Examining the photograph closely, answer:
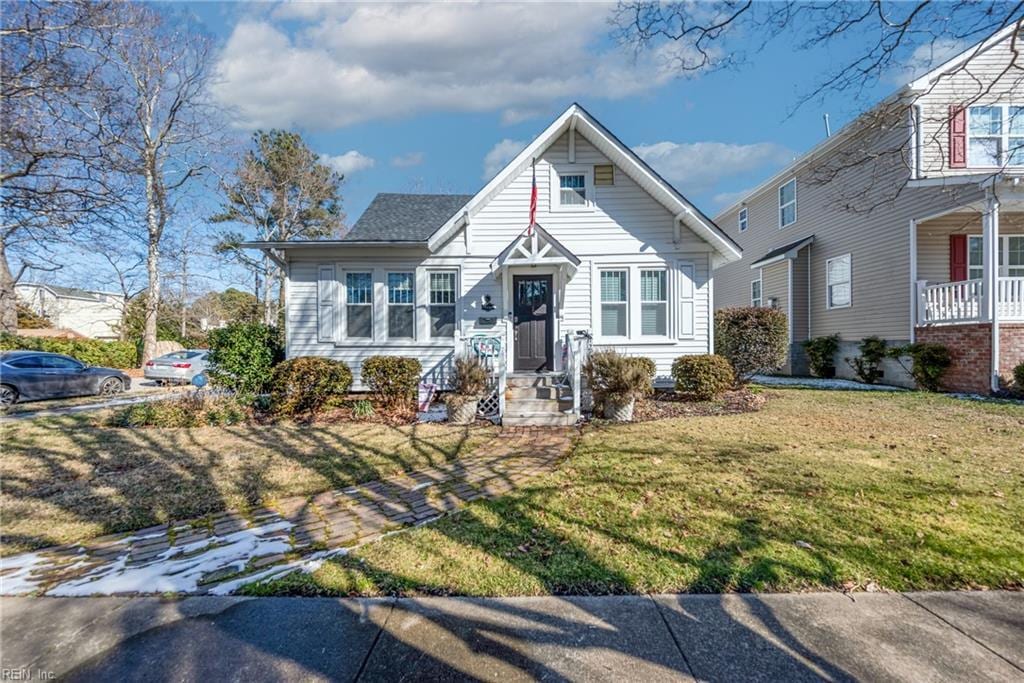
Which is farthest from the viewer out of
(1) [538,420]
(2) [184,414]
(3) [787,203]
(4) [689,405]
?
(3) [787,203]

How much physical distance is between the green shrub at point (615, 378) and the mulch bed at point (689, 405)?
56cm

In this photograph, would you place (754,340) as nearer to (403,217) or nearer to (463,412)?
(463,412)

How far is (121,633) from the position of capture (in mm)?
2568

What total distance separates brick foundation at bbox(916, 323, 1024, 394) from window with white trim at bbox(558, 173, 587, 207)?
964 centimetres

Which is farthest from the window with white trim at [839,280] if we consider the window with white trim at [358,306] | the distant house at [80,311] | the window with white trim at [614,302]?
the distant house at [80,311]

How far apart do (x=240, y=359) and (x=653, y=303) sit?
30.0 feet

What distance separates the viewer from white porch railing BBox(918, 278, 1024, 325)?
33.9 feet

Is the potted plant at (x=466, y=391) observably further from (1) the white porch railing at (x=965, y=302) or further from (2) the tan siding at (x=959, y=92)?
(2) the tan siding at (x=959, y=92)

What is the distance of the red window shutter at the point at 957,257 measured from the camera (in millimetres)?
12461

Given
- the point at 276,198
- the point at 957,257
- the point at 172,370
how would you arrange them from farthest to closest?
the point at 276,198 → the point at 172,370 → the point at 957,257

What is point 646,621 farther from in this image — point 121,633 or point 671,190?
point 671,190

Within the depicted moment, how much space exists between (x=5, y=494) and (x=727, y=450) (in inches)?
327

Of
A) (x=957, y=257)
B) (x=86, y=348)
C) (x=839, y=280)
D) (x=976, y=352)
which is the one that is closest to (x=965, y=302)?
(x=976, y=352)

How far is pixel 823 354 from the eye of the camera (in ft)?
49.9
